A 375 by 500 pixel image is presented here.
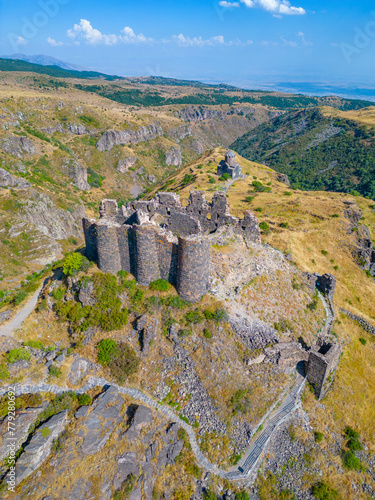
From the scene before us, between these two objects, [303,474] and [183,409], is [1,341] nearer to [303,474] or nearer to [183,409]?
[183,409]

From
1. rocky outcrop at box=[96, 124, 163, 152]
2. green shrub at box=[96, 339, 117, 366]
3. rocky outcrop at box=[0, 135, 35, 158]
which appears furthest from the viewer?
rocky outcrop at box=[96, 124, 163, 152]

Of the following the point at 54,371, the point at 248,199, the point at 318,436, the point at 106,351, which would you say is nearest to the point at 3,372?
the point at 54,371

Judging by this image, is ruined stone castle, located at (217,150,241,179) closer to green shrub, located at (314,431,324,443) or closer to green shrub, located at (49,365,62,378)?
green shrub, located at (314,431,324,443)

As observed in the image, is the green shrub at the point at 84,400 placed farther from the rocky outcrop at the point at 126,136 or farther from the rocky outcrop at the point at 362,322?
the rocky outcrop at the point at 126,136

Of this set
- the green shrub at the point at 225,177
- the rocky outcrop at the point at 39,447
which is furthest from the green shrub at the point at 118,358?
the green shrub at the point at 225,177

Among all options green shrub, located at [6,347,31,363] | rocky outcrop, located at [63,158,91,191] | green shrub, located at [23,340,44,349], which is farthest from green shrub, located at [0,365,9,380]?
rocky outcrop, located at [63,158,91,191]

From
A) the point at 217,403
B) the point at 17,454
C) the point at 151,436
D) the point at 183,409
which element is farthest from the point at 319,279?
the point at 17,454

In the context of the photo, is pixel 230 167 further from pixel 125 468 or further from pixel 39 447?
pixel 39 447
